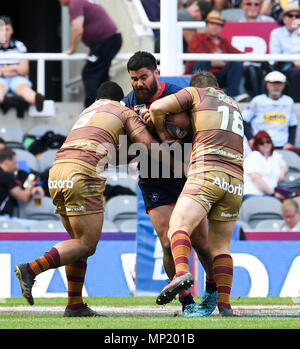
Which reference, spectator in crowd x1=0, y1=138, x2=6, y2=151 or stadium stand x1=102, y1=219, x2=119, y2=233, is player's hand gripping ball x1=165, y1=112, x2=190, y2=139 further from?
spectator in crowd x1=0, y1=138, x2=6, y2=151

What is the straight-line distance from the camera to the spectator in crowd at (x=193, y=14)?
1531 centimetres

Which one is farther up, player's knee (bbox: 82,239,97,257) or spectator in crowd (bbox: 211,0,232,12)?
spectator in crowd (bbox: 211,0,232,12)

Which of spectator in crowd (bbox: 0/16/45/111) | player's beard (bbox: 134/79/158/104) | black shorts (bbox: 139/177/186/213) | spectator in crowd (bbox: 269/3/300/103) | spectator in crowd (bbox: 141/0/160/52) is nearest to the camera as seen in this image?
player's beard (bbox: 134/79/158/104)

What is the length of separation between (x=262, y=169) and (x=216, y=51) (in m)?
1.89

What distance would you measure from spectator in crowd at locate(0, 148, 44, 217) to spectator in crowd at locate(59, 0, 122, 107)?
Result: 1812mm

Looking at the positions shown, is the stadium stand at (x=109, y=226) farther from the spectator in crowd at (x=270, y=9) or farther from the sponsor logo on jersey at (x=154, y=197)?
the spectator in crowd at (x=270, y=9)

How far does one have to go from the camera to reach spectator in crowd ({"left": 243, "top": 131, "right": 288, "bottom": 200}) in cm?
1383

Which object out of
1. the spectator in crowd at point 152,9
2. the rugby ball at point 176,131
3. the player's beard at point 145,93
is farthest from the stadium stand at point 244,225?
the rugby ball at point 176,131

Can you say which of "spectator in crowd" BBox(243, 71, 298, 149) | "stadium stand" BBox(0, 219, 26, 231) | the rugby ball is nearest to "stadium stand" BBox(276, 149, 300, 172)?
"spectator in crowd" BBox(243, 71, 298, 149)

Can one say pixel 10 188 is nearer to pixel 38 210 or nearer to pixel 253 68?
pixel 38 210

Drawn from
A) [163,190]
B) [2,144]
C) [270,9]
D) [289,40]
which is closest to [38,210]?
[2,144]

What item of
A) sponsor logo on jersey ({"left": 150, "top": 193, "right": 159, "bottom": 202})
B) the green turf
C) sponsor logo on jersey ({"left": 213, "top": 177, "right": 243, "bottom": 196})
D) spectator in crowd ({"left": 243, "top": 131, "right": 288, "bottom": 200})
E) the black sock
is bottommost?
the green turf

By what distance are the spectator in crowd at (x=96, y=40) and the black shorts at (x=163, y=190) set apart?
5.95 metres

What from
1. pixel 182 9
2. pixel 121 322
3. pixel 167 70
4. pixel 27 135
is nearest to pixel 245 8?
pixel 182 9
